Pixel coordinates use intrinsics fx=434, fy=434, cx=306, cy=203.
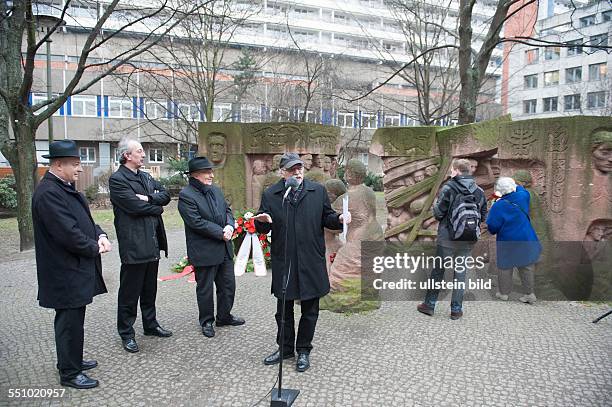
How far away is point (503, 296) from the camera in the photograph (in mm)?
6109

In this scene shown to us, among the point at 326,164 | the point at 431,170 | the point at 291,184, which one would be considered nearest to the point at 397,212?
the point at 431,170

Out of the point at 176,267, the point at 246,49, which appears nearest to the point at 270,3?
the point at 246,49

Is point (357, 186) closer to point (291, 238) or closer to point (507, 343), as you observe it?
point (291, 238)

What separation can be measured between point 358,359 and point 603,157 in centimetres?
444

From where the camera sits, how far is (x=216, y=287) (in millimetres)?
4941

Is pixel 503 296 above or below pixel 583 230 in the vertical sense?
below

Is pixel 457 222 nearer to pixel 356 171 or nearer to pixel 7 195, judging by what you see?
pixel 356 171

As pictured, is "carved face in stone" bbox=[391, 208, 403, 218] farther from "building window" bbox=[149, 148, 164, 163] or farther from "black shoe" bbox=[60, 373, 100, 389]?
"building window" bbox=[149, 148, 164, 163]

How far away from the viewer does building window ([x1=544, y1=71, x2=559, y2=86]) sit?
39903 millimetres

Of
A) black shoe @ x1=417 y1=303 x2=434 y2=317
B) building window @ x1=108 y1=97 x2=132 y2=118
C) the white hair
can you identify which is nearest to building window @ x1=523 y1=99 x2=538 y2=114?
building window @ x1=108 y1=97 x2=132 y2=118

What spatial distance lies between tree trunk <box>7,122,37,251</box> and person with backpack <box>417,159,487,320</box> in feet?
29.3

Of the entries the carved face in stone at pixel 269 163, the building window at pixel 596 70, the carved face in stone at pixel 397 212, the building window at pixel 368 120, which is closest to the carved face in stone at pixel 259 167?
the carved face in stone at pixel 269 163

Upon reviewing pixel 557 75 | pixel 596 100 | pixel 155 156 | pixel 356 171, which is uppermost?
pixel 557 75

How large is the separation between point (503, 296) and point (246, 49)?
63.8 feet
